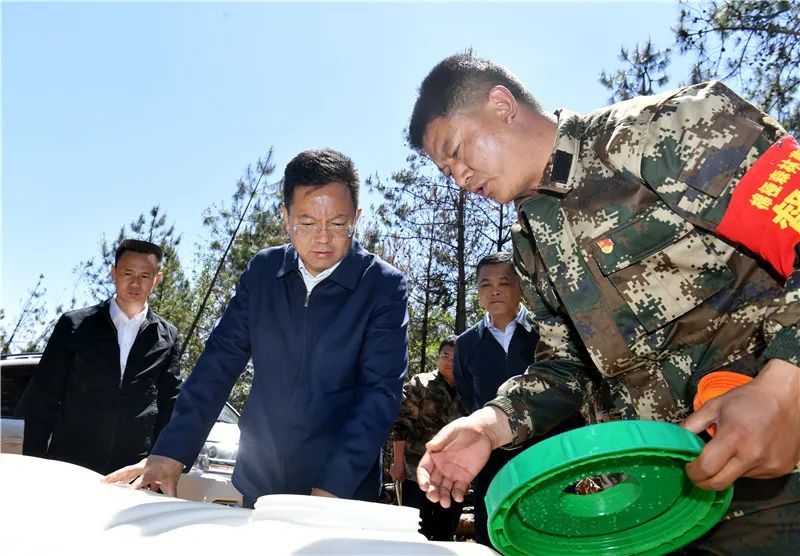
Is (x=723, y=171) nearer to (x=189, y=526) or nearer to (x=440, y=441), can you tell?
(x=440, y=441)

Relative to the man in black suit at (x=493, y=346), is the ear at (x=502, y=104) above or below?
above

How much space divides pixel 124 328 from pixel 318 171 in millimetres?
2875

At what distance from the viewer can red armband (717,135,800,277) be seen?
4.85 feet

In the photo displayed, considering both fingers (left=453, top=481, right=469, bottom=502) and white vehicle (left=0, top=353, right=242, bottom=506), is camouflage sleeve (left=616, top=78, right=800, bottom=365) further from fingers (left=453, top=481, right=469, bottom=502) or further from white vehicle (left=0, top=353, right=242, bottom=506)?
white vehicle (left=0, top=353, right=242, bottom=506)

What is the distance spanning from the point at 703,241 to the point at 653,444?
82cm

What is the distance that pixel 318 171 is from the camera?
2.73m

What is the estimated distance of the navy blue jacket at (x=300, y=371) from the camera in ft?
8.03

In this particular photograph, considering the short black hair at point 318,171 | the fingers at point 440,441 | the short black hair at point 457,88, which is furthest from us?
the short black hair at point 318,171

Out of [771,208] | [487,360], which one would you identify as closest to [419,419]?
[487,360]

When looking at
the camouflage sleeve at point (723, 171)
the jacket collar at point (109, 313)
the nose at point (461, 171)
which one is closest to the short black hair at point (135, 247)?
the jacket collar at point (109, 313)

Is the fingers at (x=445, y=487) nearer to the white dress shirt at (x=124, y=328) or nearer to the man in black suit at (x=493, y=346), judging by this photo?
the man in black suit at (x=493, y=346)

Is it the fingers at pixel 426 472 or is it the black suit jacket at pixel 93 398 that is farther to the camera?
the black suit jacket at pixel 93 398

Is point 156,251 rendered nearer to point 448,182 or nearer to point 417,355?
point 448,182

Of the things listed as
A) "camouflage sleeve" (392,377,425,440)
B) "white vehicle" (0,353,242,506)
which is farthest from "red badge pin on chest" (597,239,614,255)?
"camouflage sleeve" (392,377,425,440)
